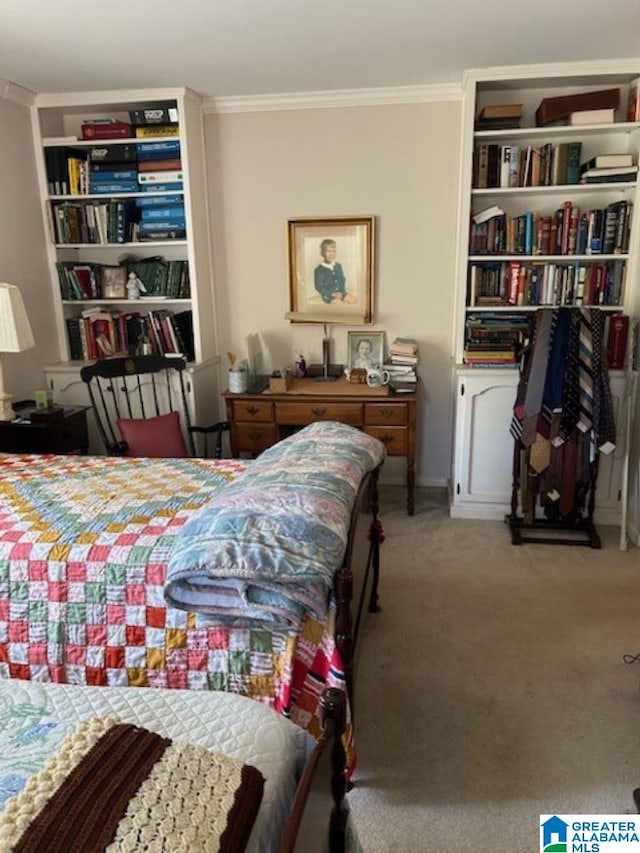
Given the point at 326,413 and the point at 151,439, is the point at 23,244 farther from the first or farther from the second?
the point at 326,413

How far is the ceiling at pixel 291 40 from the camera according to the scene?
2.38 metres

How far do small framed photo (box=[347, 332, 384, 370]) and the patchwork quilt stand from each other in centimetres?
218

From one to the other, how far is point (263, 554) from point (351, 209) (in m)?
2.86

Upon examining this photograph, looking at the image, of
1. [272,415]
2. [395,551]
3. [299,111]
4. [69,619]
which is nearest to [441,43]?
[299,111]

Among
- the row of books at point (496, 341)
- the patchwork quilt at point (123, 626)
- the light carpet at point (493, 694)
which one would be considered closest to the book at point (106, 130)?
the row of books at point (496, 341)

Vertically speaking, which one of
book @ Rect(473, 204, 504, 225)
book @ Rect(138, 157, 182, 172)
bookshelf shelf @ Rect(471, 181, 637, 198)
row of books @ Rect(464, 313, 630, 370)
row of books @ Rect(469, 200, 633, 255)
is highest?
book @ Rect(138, 157, 182, 172)

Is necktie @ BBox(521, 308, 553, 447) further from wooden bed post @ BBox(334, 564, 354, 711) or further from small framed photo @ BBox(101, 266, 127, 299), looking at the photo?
small framed photo @ BBox(101, 266, 127, 299)

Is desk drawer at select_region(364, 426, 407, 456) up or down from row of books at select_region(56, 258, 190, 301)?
down

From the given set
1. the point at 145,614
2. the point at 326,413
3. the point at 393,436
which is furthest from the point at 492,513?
the point at 145,614

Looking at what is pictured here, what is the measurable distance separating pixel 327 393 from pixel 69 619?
212 centimetres

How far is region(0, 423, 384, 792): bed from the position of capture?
1577 mm

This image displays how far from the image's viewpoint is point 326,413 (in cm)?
356

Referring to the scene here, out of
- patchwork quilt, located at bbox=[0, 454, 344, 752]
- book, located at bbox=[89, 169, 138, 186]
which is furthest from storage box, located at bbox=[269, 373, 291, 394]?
patchwork quilt, located at bbox=[0, 454, 344, 752]

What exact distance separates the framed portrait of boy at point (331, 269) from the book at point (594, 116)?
1.22 metres
